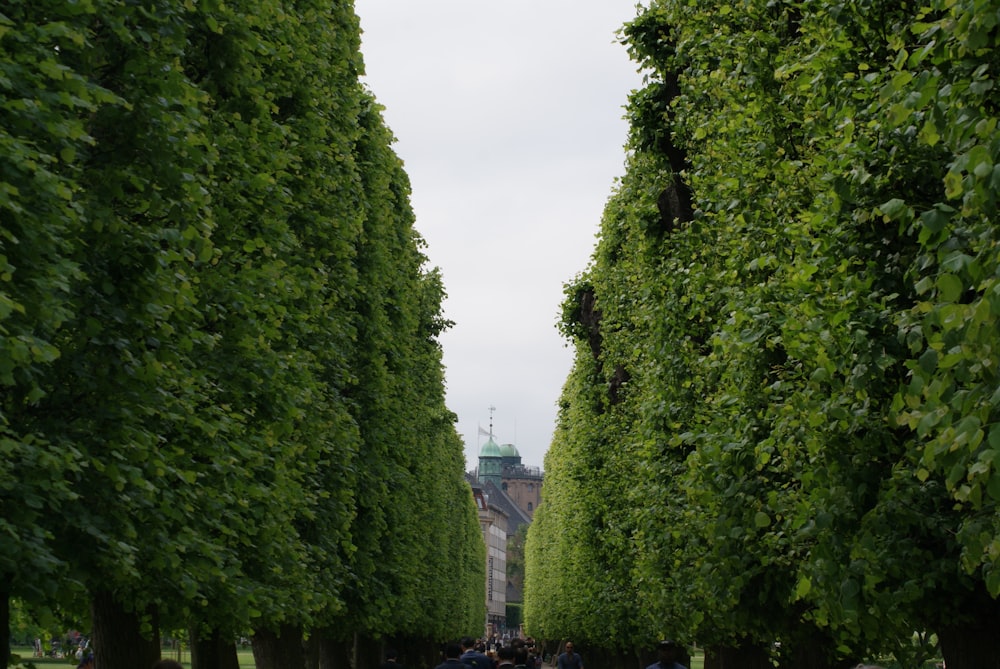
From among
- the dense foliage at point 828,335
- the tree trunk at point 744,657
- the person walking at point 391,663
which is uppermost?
the dense foliage at point 828,335

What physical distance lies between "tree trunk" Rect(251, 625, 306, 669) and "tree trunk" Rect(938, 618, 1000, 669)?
439 inches

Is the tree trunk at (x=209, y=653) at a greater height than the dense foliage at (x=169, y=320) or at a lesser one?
lesser

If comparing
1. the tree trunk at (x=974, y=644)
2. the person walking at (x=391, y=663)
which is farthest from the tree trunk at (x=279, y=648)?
the tree trunk at (x=974, y=644)

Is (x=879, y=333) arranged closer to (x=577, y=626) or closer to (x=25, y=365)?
(x=25, y=365)

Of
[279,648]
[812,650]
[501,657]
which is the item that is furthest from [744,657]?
[279,648]

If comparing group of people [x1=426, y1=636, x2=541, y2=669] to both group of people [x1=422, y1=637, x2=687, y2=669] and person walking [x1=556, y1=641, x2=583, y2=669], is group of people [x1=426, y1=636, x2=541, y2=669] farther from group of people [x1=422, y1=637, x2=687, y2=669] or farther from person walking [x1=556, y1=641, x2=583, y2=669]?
person walking [x1=556, y1=641, x2=583, y2=669]

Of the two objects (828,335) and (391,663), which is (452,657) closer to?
(391,663)

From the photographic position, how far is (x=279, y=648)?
20.9 meters

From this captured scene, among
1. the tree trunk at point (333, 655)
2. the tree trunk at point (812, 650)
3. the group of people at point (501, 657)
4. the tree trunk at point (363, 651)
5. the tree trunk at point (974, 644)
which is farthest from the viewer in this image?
the tree trunk at point (363, 651)

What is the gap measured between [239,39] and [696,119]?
21.2 ft

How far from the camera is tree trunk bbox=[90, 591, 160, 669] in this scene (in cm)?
1399

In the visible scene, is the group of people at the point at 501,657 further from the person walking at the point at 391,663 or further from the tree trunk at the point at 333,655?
the tree trunk at the point at 333,655

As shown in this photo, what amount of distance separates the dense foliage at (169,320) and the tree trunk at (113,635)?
0.02m

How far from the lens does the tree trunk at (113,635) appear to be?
551 inches
